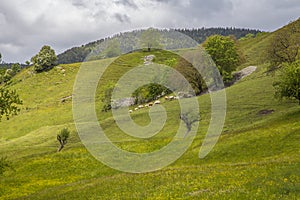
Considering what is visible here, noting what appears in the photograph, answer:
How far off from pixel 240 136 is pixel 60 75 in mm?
146103

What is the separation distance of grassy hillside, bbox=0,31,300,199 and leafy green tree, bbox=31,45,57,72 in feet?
247

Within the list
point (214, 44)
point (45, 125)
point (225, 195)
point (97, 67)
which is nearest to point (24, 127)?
point (45, 125)

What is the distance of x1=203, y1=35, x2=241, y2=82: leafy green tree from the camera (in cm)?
10856

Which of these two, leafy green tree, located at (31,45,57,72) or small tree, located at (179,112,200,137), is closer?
small tree, located at (179,112,200,137)

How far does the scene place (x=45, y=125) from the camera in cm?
10606

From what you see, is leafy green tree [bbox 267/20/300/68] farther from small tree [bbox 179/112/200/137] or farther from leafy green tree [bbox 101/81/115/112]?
leafy green tree [bbox 101/81/115/112]

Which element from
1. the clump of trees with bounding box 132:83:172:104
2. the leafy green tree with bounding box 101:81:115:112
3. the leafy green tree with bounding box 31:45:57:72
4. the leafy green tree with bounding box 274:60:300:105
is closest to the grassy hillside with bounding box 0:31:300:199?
the leafy green tree with bounding box 274:60:300:105

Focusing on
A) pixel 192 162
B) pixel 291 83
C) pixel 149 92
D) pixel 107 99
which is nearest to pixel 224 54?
pixel 149 92

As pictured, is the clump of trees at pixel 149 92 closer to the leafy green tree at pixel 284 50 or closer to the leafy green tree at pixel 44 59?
the leafy green tree at pixel 284 50

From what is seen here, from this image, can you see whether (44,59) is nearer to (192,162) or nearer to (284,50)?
(284,50)

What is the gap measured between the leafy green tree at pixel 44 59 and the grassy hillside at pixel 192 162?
247 ft

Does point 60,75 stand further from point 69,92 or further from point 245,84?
point 245,84

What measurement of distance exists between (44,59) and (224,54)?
358ft

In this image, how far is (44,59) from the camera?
183750 mm
